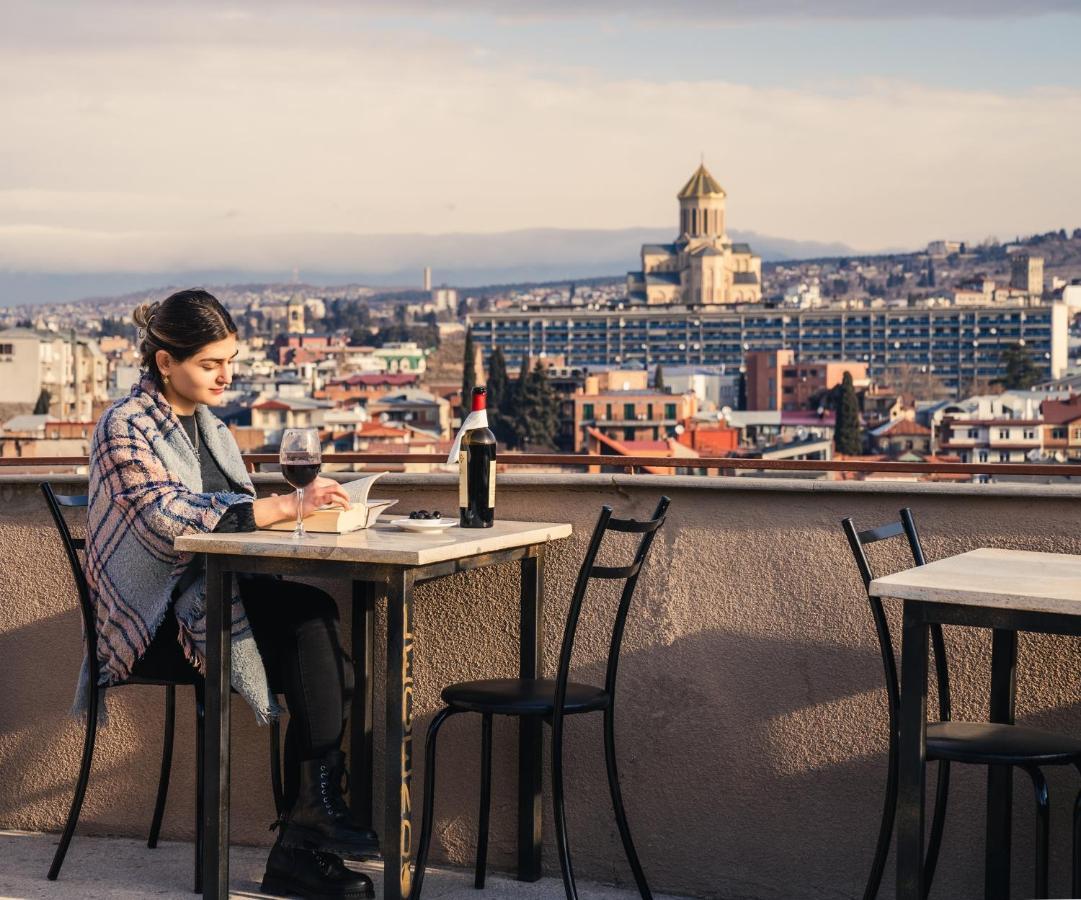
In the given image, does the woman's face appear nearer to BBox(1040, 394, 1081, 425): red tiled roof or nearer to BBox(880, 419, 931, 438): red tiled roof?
BBox(1040, 394, 1081, 425): red tiled roof

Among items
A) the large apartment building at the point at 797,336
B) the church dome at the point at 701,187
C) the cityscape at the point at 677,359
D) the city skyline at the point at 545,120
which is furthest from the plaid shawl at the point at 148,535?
the church dome at the point at 701,187

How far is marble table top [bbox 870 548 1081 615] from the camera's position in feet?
6.31

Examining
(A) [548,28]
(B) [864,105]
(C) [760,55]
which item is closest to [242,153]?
(A) [548,28]

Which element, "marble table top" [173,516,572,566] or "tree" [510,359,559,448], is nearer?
"marble table top" [173,516,572,566]

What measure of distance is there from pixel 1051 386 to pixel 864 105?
125 feet

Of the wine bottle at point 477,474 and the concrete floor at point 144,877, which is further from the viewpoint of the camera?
the concrete floor at point 144,877

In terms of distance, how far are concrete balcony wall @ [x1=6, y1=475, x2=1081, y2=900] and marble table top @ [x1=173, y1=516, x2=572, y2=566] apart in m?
0.36

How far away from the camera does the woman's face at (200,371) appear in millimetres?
2590

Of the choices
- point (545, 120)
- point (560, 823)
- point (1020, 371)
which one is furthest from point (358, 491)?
point (545, 120)

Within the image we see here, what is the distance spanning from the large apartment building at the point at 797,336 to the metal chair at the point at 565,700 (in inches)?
3684

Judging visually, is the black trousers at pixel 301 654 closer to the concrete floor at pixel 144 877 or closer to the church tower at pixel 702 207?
the concrete floor at pixel 144 877

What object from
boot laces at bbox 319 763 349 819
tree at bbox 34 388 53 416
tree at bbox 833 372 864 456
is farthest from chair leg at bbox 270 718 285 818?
tree at bbox 34 388 53 416

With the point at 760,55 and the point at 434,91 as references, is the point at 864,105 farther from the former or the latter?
the point at 434,91

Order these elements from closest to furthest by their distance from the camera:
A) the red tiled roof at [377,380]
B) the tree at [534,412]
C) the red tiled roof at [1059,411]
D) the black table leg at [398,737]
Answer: the black table leg at [398,737] < the red tiled roof at [1059,411] < the tree at [534,412] < the red tiled roof at [377,380]
